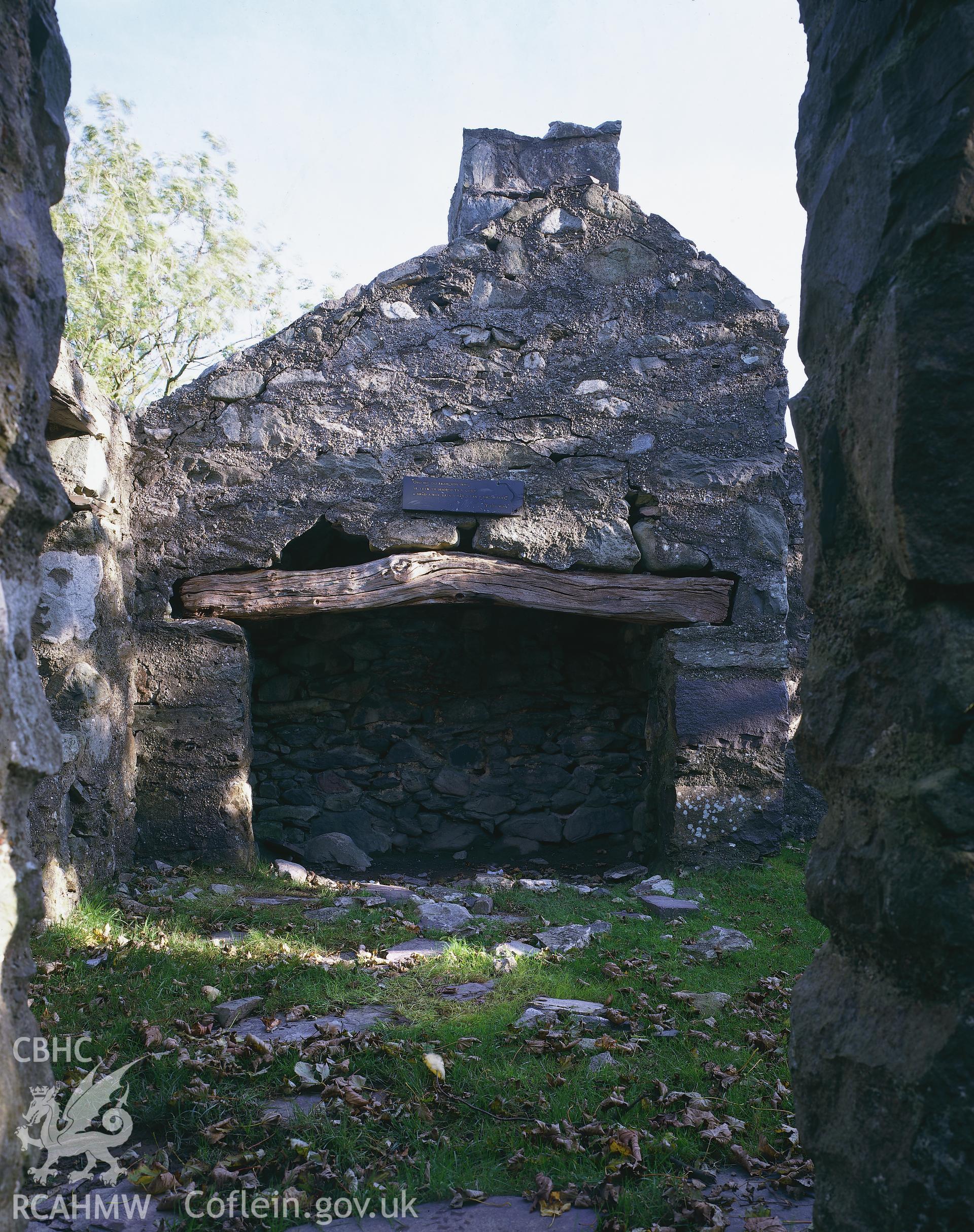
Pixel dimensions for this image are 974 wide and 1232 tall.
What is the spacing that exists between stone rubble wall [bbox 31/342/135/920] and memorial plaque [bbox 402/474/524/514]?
5.52 ft

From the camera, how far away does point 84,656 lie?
4684 millimetres

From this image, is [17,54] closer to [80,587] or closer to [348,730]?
[80,587]

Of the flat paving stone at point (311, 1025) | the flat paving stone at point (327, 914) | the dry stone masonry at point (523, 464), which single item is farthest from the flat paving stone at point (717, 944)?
the flat paving stone at point (327, 914)

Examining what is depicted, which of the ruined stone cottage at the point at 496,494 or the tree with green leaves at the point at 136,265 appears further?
the tree with green leaves at the point at 136,265

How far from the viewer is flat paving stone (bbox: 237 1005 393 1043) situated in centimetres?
285

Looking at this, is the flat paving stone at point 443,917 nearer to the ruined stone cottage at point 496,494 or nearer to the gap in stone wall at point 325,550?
the ruined stone cottage at point 496,494

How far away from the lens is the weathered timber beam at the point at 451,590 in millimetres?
5473

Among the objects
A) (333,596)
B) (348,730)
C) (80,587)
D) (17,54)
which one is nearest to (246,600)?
(333,596)

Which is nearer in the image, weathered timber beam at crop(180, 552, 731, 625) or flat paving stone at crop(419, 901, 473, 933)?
flat paving stone at crop(419, 901, 473, 933)

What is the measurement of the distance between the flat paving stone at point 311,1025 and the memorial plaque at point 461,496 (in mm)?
3116

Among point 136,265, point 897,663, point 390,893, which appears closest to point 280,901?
point 390,893

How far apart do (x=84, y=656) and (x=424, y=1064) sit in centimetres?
297

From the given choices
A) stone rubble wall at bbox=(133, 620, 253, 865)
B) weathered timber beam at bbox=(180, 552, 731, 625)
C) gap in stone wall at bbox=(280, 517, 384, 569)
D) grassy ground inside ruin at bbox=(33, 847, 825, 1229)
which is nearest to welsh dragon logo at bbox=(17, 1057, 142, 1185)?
grassy ground inside ruin at bbox=(33, 847, 825, 1229)

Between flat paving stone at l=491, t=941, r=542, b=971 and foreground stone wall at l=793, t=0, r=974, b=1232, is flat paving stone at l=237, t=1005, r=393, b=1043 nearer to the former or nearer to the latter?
flat paving stone at l=491, t=941, r=542, b=971
